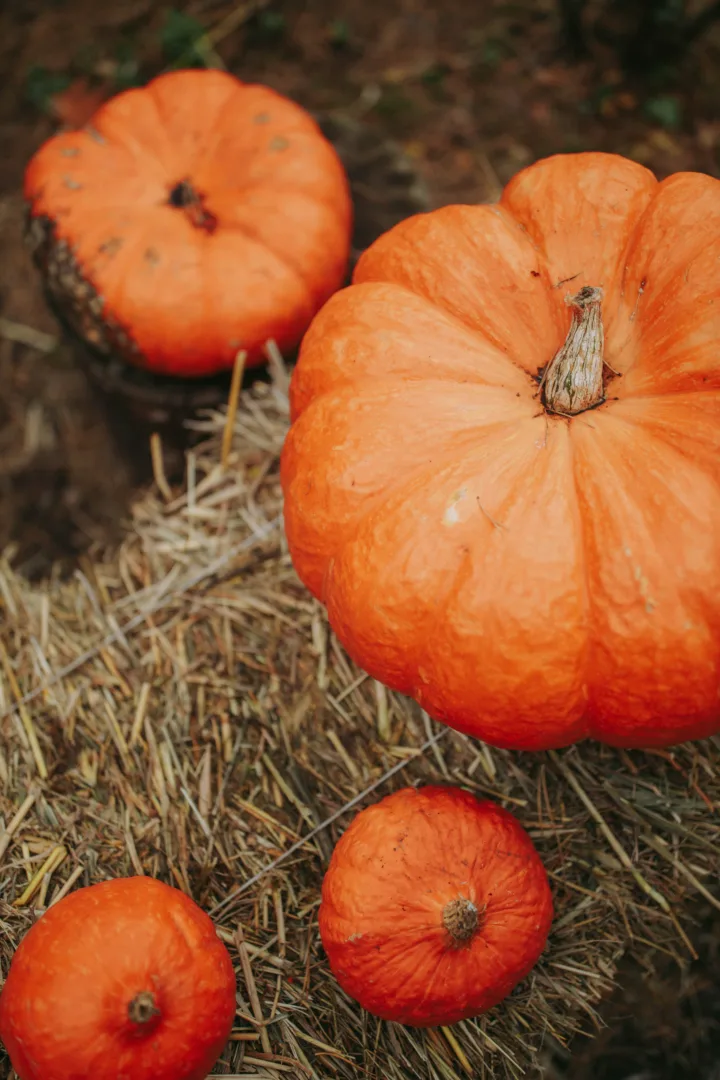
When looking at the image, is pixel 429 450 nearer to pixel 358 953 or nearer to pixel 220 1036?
pixel 358 953


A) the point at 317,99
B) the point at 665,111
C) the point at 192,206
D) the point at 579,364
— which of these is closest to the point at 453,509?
the point at 579,364

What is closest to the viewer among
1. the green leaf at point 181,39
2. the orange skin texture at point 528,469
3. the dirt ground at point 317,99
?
the orange skin texture at point 528,469

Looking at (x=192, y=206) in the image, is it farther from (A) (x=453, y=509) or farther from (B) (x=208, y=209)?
(A) (x=453, y=509)

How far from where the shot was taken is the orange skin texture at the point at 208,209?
3156 mm

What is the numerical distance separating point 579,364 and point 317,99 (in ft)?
11.8

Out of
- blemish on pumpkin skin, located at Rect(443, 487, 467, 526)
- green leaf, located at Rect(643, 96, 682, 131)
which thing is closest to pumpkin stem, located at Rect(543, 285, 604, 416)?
blemish on pumpkin skin, located at Rect(443, 487, 467, 526)

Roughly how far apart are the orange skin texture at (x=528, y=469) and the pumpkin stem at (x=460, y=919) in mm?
418

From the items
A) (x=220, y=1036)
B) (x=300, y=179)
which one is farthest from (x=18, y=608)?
(x=300, y=179)

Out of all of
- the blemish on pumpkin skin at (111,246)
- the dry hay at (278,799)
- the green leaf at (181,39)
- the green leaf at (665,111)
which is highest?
the green leaf at (181,39)

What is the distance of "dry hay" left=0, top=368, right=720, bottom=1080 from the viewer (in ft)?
8.23

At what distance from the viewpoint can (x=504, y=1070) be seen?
254 cm

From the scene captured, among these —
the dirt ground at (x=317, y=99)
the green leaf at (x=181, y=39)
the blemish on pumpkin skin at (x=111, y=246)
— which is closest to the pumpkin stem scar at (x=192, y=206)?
the blemish on pumpkin skin at (x=111, y=246)

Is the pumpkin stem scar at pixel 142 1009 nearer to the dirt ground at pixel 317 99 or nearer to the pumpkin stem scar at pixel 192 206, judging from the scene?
the pumpkin stem scar at pixel 192 206

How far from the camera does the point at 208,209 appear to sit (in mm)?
3330
